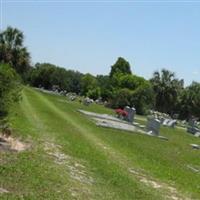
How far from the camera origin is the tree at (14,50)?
6831cm

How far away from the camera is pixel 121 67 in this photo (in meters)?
93.5

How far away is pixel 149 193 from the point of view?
474 inches

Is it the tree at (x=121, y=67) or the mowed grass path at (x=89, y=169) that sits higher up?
the tree at (x=121, y=67)

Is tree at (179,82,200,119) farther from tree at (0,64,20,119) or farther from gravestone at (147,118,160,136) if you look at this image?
tree at (0,64,20,119)

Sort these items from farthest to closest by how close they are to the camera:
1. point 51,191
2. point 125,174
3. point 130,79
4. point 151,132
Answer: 1. point 130,79
2. point 151,132
3. point 125,174
4. point 51,191

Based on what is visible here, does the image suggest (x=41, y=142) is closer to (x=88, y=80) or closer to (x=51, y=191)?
(x=51, y=191)

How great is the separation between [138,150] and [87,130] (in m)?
4.93

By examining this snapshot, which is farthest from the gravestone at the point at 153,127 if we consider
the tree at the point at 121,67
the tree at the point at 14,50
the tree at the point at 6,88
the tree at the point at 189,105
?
the tree at the point at 189,105

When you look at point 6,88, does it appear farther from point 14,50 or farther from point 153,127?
point 14,50

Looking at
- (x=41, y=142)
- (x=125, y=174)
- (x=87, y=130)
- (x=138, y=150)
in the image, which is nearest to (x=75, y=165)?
(x=125, y=174)

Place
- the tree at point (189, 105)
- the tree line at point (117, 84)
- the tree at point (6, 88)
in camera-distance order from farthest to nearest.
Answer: the tree at point (189, 105), the tree line at point (117, 84), the tree at point (6, 88)

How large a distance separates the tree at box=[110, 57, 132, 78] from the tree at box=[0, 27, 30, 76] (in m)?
24.5

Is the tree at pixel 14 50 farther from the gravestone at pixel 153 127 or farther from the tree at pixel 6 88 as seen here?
the tree at pixel 6 88

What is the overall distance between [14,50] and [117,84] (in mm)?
19175
